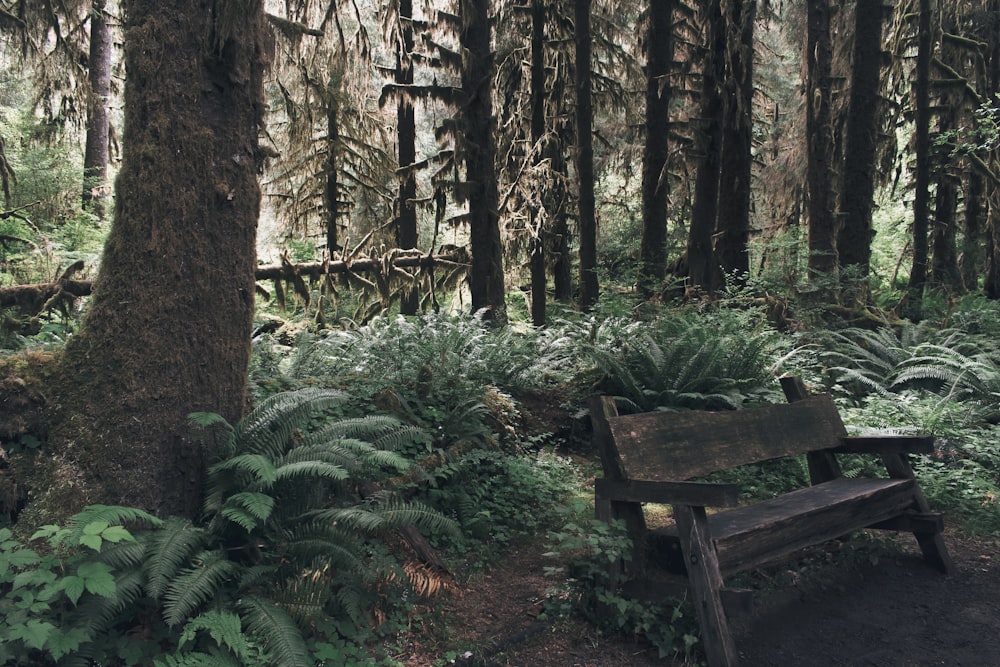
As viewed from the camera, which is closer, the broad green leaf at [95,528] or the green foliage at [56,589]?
the green foliage at [56,589]

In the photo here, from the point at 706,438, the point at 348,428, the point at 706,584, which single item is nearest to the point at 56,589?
the point at 348,428

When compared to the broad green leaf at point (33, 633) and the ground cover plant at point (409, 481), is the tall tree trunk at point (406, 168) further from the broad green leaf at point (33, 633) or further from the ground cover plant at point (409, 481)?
the broad green leaf at point (33, 633)

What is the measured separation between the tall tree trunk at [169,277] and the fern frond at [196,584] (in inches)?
26.8

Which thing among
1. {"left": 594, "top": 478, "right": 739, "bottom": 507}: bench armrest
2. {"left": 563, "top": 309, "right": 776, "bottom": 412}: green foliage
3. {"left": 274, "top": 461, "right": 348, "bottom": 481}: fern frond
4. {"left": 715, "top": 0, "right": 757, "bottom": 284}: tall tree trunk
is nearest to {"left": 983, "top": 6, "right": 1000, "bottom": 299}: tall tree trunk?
{"left": 715, "top": 0, "right": 757, "bottom": 284}: tall tree trunk

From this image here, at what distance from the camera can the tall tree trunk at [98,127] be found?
43.5 feet

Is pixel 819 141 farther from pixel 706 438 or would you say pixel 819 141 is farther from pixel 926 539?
pixel 706 438

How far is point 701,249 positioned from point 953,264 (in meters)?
9.88

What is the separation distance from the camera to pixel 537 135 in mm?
14023

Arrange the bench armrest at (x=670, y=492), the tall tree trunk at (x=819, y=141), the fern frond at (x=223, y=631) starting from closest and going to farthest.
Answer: the fern frond at (x=223, y=631) < the bench armrest at (x=670, y=492) < the tall tree trunk at (x=819, y=141)

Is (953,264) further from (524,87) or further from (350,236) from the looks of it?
(350,236)

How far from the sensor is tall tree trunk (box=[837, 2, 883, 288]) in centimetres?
1209

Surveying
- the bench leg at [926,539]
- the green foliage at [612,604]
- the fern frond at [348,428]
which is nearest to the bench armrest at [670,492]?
the green foliage at [612,604]

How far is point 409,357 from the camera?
6988 mm

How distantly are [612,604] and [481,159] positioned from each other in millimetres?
7396
